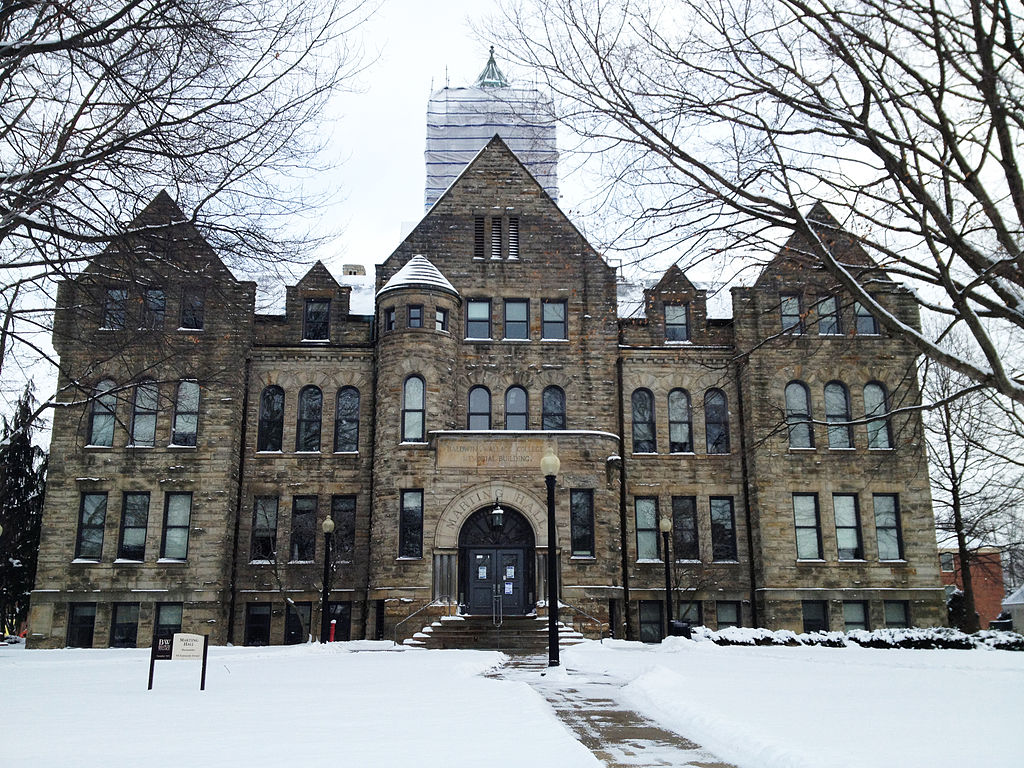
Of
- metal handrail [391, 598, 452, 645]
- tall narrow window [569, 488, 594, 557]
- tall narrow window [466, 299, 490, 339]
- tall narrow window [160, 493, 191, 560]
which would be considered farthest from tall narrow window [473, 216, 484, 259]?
tall narrow window [160, 493, 191, 560]

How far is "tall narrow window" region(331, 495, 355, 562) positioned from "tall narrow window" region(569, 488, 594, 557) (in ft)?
24.6

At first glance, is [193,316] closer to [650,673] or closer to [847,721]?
[650,673]

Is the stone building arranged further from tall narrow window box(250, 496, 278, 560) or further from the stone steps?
the stone steps

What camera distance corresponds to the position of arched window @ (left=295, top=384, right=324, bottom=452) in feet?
103

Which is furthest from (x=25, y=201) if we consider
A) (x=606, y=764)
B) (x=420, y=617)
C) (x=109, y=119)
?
(x=420, y=617)

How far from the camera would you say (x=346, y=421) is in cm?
3159

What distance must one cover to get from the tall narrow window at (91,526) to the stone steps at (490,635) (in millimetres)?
11497

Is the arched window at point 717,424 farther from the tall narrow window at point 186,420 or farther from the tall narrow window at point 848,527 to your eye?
the tall narrow window at point 186,420

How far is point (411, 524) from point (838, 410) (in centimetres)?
1556

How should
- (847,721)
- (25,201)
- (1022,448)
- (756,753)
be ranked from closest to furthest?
(756,753) → (847,721) → (25,201) → (1022,448)

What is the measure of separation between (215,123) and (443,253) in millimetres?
19848

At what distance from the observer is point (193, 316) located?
3228 centimetres

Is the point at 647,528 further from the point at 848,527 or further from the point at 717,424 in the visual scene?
the point at 848,527

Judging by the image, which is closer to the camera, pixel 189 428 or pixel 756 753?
pixel 756 753
